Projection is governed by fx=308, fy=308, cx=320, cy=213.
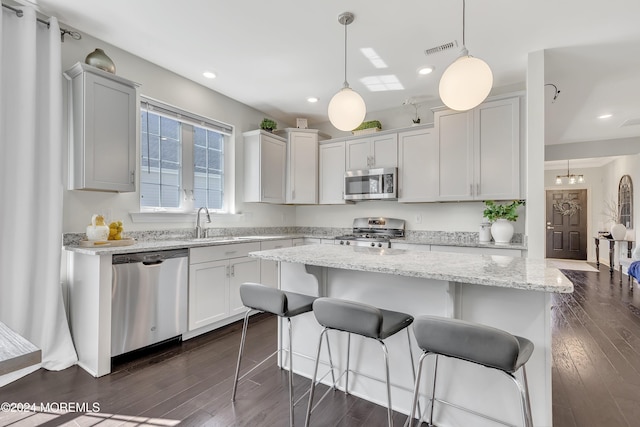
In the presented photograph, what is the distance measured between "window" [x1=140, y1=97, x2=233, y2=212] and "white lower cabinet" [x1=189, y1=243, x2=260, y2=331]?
774 mm

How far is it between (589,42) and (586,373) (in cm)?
274

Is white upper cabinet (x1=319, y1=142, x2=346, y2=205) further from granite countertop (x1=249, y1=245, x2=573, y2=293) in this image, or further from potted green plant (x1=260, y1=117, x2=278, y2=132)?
granite countertop (x1=249, y1=245, x2=573, y2=293)

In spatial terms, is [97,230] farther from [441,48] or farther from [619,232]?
[619,232]

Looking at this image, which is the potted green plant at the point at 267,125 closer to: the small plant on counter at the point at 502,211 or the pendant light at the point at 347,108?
the pendant light at the point at 347,108

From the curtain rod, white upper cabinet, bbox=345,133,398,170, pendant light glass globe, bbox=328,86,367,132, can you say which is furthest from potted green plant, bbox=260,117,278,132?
pendant light glass globe, bbox=328,86,367,132

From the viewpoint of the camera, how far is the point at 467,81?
1.67 meters

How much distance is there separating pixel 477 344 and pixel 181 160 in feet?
11.1

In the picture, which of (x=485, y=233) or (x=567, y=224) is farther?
(x=567, y=224)

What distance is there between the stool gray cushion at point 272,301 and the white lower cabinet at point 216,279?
1.25 m

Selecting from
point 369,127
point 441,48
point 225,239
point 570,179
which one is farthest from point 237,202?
point 570,179

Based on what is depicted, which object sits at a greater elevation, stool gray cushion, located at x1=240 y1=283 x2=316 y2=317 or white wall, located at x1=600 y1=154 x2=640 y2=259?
white wall, located at x1=600 y1=154 x2=640 y2=259

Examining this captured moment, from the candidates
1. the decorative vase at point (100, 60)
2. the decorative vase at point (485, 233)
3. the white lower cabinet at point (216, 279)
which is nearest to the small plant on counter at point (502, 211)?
the decorative vase at point (485, 233)

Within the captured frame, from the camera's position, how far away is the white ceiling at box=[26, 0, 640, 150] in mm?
2299

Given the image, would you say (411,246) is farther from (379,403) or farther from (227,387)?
(227,387)
